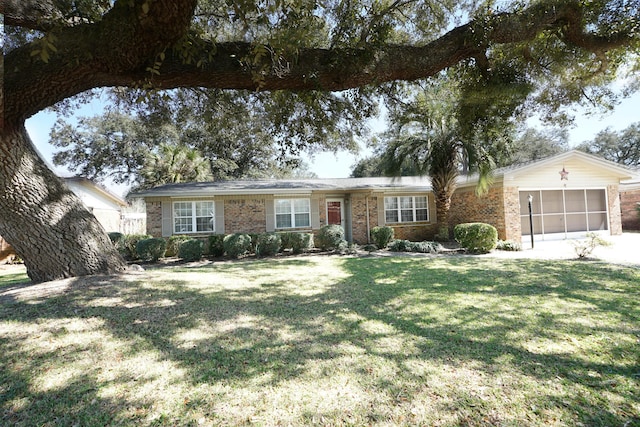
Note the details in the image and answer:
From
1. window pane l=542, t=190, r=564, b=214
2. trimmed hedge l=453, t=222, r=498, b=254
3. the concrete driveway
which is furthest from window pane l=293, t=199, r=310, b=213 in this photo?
window pane l=542, t=190, r=564, b=214

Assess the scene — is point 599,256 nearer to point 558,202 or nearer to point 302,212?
point 558,202

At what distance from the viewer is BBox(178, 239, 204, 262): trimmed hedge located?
1126cm

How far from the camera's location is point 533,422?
2256 millimetres

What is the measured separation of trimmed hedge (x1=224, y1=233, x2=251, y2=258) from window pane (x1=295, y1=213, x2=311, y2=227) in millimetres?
3159

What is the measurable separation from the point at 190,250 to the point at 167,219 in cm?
298

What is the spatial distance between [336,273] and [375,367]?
485cm

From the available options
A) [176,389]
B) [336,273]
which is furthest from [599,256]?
[176,389]

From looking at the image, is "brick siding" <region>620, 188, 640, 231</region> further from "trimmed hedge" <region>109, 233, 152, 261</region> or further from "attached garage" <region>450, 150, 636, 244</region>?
"trimmed hedge" <region>109, 233, 152, 261</region>

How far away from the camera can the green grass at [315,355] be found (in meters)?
2.37

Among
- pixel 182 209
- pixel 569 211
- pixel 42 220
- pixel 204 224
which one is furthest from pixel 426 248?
pixel 42 220

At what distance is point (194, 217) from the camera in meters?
13.8

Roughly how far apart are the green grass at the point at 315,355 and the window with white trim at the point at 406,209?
9850 mm

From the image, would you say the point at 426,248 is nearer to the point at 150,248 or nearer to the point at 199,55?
the point at 150,248

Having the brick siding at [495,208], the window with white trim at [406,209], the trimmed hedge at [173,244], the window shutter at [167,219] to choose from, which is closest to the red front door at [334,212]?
the window with white trim at [406,209]
